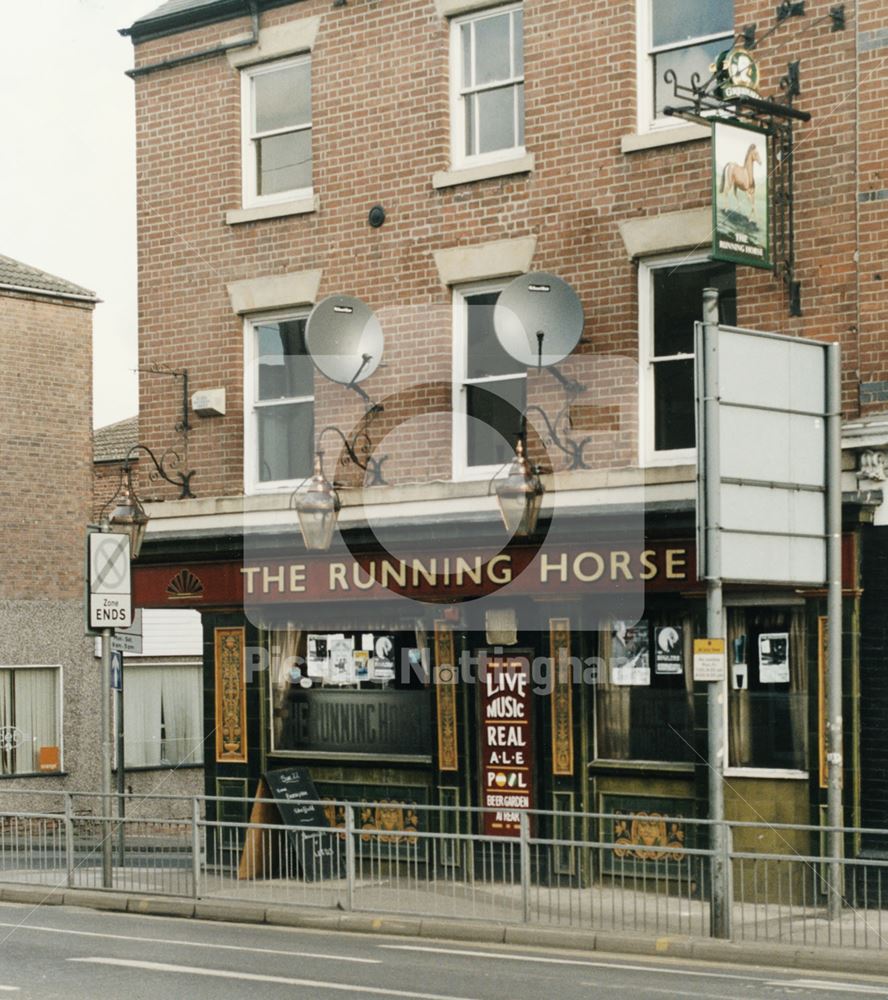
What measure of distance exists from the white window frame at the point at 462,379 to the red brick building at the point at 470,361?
34 mm

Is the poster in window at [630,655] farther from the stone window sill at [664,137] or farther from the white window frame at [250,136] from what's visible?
the white window frame at [250,136]

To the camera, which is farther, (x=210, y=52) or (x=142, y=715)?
(x=142, y=715)

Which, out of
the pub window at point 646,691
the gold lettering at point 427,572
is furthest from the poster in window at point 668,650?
the gold lettering at point 427,572

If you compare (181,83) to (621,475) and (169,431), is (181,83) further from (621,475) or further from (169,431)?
(621,475)

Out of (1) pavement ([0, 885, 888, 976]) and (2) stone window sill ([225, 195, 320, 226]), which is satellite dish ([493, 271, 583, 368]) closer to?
(2) stone window sill ([225, 195, 320, 226])

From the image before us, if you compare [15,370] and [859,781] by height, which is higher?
[15,370]

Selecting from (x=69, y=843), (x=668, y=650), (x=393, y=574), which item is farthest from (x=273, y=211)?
(x=69, y=843)

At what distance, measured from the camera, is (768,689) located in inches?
647

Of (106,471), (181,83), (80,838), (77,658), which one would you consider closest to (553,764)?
(80,838)

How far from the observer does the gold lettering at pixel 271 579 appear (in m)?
19.4

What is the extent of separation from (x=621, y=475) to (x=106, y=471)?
51.5 feet

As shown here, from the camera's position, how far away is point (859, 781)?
15609mm

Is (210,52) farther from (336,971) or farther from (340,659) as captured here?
(336,971)

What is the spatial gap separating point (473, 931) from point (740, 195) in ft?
22.4
